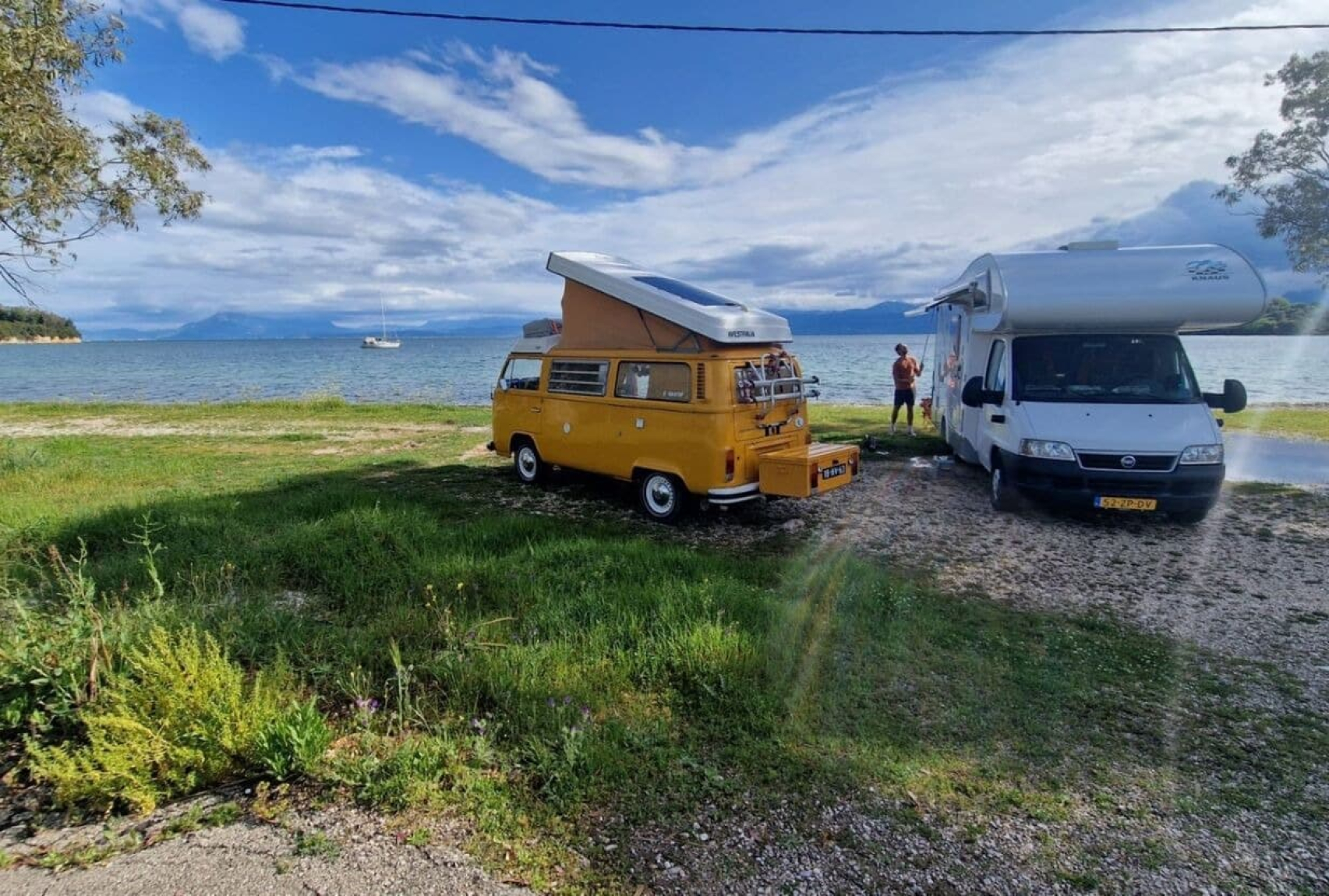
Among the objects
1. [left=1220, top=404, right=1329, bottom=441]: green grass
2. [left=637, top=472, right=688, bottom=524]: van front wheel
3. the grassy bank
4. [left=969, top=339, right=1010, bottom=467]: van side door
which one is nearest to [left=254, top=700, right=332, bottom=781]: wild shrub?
the grassy bank

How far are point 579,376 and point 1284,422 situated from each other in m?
19.1

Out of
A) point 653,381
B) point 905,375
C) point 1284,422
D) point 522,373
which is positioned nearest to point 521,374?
point 522,373

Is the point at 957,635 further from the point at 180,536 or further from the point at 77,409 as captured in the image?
the point at 77,409

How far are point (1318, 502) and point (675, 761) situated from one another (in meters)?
10.3

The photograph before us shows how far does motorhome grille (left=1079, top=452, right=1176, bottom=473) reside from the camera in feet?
24.8

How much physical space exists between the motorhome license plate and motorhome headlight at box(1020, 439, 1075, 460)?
0.57 meters

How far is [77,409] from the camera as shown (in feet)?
78.6

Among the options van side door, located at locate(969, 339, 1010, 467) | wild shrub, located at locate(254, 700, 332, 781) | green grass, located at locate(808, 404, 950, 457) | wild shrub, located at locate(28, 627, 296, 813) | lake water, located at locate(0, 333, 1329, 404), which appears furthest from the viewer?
lake water, located at locate(0, 333, 1329, 404)

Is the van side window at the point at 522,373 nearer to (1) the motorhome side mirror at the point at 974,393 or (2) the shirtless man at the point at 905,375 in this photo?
(1) the motorhome side mirror at the point at 974,393

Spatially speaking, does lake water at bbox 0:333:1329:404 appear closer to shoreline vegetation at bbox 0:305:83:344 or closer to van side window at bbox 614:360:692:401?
shoreline vegetation at bbox 0:305:83:344

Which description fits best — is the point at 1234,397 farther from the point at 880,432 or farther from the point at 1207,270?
the point at 880,432

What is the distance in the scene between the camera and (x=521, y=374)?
1017 cm

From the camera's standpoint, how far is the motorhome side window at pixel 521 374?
391 inches

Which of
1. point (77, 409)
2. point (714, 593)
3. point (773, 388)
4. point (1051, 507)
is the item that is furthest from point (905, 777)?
point (77, 409)
